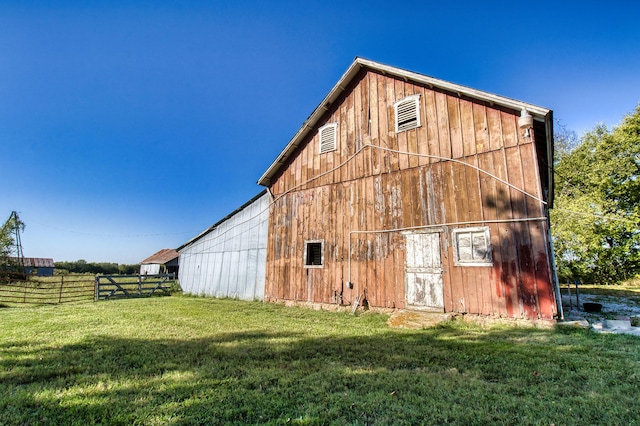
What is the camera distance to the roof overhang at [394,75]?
7.73m

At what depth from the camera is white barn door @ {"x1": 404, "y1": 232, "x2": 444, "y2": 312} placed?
859cm

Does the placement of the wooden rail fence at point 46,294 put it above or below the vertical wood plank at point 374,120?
below

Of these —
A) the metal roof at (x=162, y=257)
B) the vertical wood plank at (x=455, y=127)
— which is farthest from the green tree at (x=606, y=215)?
the metal roof at (x=162, y=257)

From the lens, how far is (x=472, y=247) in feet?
26.9

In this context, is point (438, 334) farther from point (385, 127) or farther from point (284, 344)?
A: point (385, 127)

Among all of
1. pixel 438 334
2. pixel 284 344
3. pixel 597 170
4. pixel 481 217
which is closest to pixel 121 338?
pixel 284 344

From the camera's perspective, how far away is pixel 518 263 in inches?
294

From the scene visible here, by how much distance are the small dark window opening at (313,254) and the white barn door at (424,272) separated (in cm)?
357

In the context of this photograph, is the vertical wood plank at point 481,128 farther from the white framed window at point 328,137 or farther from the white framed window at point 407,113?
the white framed window at point 328,137

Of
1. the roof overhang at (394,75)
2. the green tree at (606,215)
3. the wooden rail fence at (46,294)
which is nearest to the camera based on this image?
the roof overhang at (394,75)

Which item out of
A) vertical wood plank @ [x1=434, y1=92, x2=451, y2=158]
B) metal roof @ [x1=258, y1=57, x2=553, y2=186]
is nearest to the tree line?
metal roof @ [x1=258, y1=57, x2=553, y2=186]

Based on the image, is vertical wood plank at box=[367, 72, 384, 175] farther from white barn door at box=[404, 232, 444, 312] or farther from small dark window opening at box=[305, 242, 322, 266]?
small dark window opening at box=[305, 242, 322, 266]

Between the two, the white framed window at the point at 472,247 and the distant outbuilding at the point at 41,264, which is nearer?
the white framed window at the point at 472,247

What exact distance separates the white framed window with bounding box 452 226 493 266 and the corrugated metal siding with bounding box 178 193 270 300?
7834 mm
